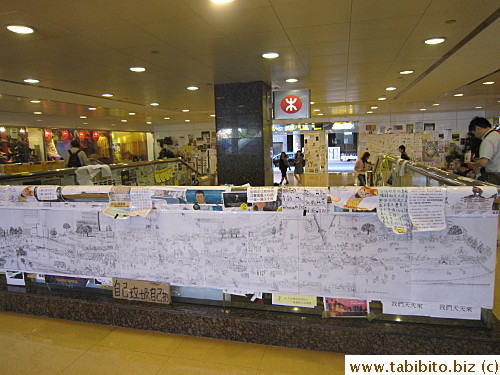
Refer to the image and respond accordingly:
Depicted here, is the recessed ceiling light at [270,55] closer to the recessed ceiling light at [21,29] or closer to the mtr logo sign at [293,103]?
the mtr logo sign at [293,103]

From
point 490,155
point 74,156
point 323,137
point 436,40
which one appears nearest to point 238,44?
point 436,40

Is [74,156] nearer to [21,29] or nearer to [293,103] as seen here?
[21,29]

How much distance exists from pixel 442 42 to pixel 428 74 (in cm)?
215

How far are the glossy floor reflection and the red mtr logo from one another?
428 centimetres

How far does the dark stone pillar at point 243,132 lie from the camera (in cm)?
563

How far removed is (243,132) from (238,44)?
220 cm

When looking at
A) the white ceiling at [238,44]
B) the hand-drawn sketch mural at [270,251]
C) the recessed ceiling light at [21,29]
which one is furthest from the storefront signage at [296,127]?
the hand-drawn sketch mural at [270,251]

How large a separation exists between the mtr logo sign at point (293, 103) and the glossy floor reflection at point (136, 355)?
426cm

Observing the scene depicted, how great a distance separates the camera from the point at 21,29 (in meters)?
2.94

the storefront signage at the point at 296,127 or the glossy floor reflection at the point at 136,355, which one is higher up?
the storefront signage at the point at 296,127

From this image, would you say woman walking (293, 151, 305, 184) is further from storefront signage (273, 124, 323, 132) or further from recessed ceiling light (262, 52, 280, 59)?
recessed ceiling light (262, 52, 280, 59)

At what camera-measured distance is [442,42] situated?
3861 mm

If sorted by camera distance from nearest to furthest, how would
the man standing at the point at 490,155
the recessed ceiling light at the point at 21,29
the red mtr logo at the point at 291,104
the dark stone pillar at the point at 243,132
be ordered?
the recessed ceiling light at the point at 21,29
the man standing at the point at 490,155
the dark stone pillar at the point at 243,132
the red mtr logo at the point at 291,104

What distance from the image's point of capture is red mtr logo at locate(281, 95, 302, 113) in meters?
5.89
